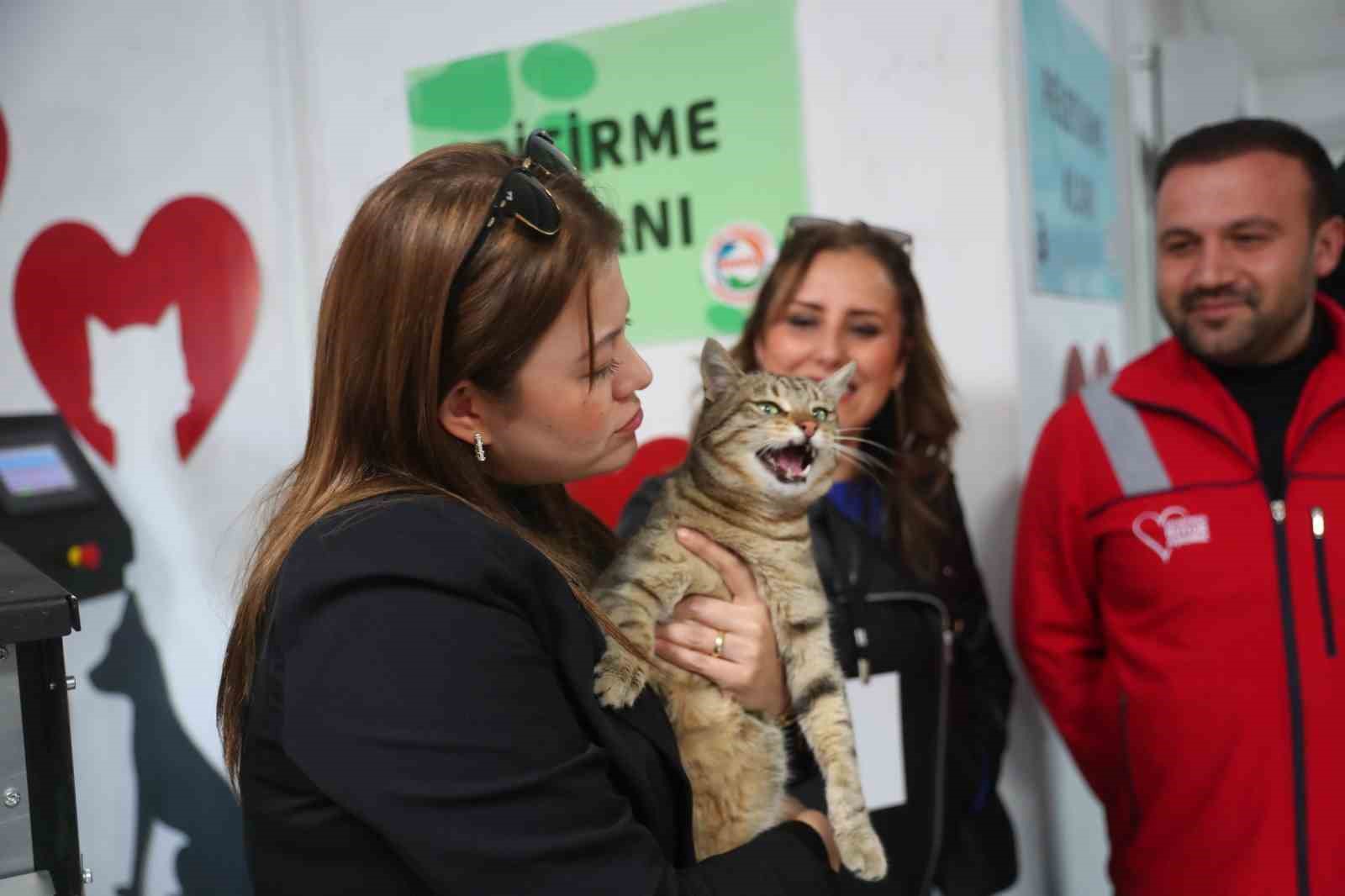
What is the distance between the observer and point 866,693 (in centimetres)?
164

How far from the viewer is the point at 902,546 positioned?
176cm

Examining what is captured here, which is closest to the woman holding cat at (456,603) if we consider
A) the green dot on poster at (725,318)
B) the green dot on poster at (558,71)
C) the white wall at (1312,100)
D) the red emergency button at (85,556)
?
the green dot on poster at (725,318)

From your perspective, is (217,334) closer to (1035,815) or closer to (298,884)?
(298,884)

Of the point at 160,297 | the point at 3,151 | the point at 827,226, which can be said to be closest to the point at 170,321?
the point at 160,297

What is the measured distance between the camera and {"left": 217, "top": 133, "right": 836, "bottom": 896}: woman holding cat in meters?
0.77

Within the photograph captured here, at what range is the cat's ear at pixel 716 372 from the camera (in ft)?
4.68

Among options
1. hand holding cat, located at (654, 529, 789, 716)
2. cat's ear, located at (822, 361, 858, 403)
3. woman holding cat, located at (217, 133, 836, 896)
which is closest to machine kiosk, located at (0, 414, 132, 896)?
woman holding cat, located at (217, 133, 836, 896)

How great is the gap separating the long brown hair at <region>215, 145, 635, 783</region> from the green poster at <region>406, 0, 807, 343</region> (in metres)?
1.30

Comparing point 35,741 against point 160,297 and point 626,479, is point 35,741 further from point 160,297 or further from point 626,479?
point 160,297

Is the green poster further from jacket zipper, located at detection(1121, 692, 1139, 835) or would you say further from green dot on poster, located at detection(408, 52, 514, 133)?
jacket zipper, located at detection(1121, 692, 1139, 835)

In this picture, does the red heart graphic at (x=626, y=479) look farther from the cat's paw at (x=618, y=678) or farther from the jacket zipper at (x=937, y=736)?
the cat's paw at (x=618, y=678)

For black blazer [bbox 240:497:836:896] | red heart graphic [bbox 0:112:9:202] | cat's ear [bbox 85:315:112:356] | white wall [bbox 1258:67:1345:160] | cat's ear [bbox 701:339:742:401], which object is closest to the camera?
black blazer [bbox 240:497:836:896]

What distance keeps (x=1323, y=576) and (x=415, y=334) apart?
1.54 m

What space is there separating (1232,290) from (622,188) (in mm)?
1283
